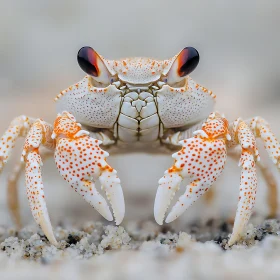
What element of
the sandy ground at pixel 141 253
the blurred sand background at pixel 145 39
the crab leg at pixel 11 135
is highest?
the blurred sand background at pixel 145 39

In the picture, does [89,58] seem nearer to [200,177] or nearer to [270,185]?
[200,177]

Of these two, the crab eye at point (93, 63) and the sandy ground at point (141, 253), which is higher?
the crab eye at point (93, 63)

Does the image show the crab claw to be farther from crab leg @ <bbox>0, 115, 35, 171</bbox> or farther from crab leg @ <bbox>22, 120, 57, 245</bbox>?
crab leg @ <bbox>0, 115, 35, 171</bbox>

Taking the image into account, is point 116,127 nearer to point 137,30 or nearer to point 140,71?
point 140,71

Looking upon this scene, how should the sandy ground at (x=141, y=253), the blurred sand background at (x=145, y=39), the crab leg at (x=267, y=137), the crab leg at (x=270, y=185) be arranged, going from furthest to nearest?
the blurred sand background at (x=145, y=39), the crab leg at (x=270, y=185), the crab leg at (x=267, y=137), the sandy ground at (x=141, y=253)

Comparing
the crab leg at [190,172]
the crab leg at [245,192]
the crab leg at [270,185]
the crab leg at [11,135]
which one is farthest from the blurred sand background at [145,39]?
the crab leg at [190,172]

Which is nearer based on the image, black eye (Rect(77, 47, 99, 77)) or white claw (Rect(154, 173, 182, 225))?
white claw (Rect(154, 173, 182, 225))

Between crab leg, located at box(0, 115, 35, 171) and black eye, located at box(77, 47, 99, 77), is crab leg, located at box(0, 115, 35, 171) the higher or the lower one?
the lower one

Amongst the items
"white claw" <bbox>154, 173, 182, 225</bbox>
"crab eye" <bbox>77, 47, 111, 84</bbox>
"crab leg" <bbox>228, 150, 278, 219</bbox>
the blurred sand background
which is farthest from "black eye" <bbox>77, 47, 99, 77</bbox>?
the blurred sand background

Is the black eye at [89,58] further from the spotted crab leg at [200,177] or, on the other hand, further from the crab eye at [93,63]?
the spotted crab leg at [200,177]
